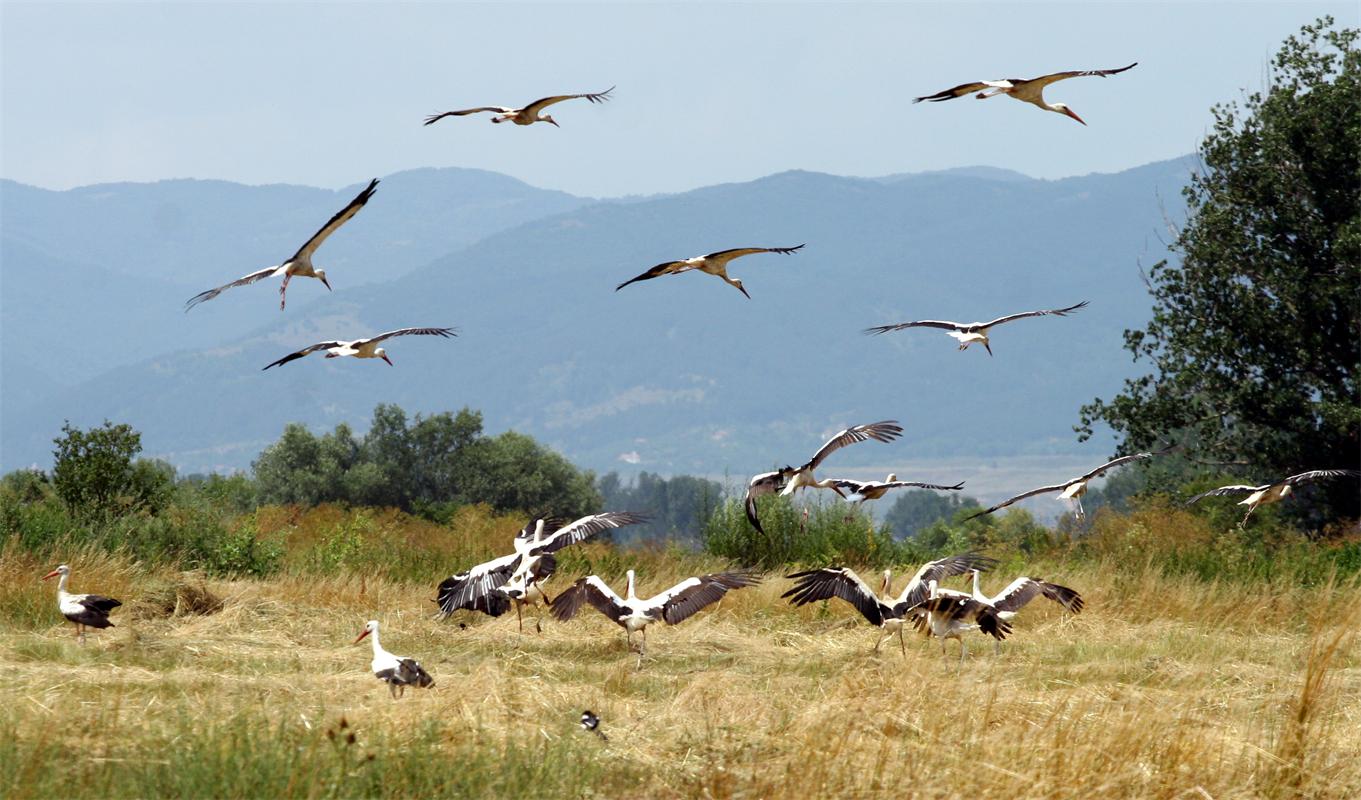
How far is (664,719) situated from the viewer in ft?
30.0

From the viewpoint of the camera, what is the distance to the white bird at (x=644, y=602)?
12.6 meters

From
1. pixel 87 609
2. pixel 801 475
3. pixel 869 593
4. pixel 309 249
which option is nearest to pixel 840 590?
pixel 869 593

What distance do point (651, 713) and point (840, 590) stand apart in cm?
399

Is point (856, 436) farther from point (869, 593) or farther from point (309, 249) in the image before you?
point (309, 249)

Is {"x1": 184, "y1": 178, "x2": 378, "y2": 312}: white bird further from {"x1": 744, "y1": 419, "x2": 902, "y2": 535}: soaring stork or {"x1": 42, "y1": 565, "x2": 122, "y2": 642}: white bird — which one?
{"x1": 744, "y1": 419, "x2": 902, "y2": 535}: soaring stork

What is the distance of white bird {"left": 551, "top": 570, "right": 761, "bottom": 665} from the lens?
12641 mm

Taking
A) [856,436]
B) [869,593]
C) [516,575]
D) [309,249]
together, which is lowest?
[869,593]

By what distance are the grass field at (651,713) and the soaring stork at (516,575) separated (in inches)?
16.0

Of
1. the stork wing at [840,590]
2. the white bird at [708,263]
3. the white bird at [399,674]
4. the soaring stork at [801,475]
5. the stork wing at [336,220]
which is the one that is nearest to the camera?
the white bird at [399,674]

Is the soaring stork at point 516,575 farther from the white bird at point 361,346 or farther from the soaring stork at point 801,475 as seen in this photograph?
the white bird at point 361,346

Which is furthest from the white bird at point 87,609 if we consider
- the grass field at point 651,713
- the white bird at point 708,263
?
the white bird at point 708,263

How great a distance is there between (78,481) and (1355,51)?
21.9 meters

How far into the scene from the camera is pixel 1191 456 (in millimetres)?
27344

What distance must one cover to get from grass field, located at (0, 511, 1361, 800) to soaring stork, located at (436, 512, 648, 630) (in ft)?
1.33
